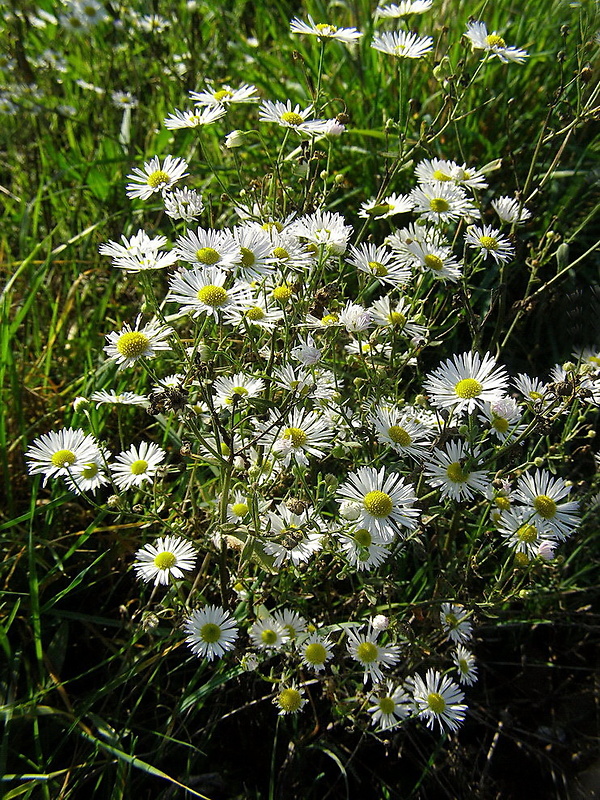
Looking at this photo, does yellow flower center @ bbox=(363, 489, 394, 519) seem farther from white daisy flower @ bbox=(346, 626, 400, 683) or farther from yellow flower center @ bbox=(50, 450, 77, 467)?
yellow flower center @ bbox=(50, 450, 77, 467)

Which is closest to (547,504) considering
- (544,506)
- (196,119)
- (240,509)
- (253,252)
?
(544,506)

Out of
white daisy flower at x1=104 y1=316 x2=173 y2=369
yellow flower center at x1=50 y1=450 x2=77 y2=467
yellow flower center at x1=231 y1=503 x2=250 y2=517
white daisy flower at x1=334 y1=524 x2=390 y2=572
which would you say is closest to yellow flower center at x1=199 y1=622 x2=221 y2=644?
yellow flower center at x1=231 y1=503 x2=250 y2=517

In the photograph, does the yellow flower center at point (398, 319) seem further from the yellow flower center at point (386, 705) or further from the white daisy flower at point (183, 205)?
the yellow flower center at point (386, 705)

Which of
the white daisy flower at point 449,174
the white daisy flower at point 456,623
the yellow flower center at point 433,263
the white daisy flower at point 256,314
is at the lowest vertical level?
the white daisy flower at point 456,623

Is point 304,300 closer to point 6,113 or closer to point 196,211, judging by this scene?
point 196,211

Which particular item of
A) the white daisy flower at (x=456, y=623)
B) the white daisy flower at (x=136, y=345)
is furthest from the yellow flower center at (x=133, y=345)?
the white daisy flower at (x=456, y=623)

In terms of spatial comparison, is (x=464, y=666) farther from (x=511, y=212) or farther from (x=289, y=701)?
(x=511, y=212)
